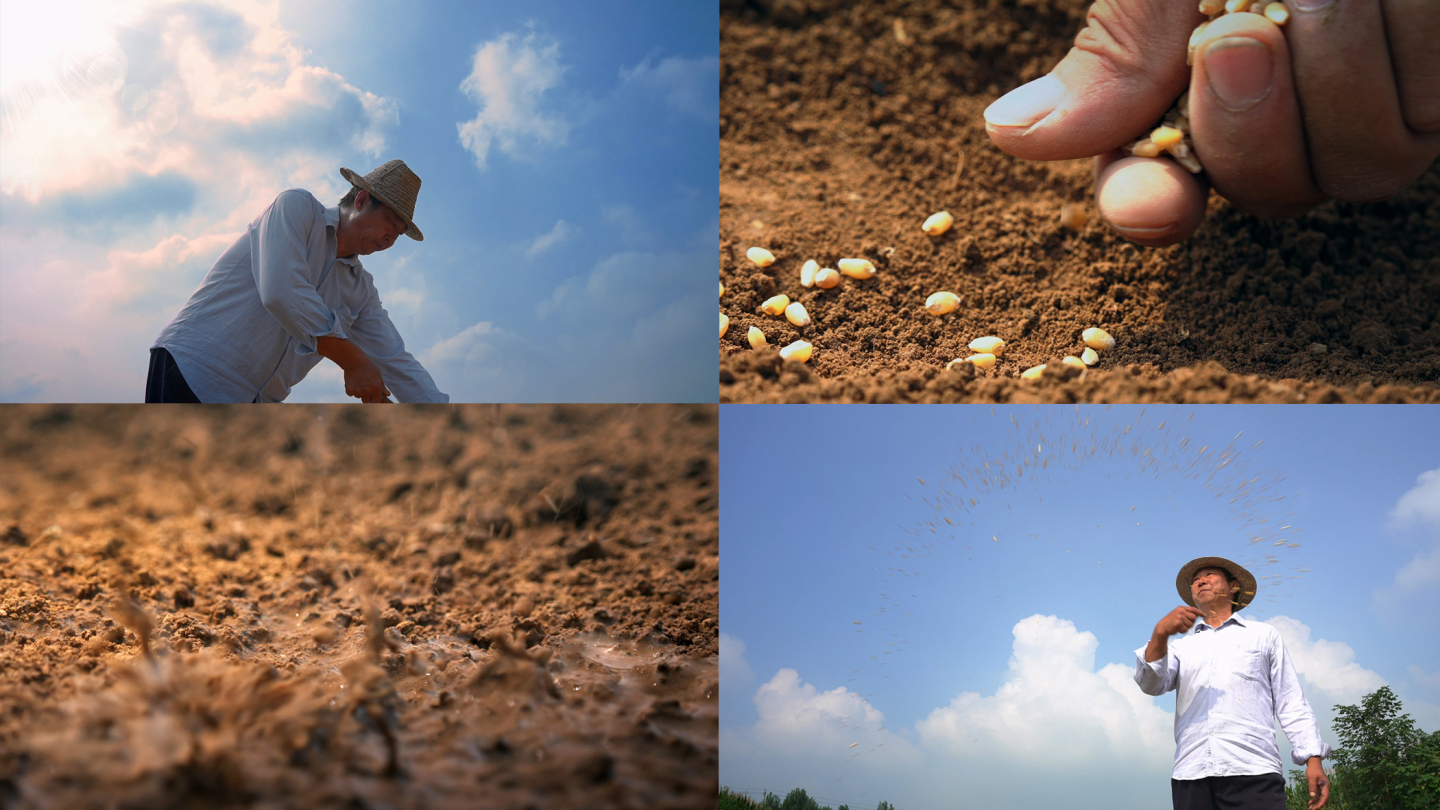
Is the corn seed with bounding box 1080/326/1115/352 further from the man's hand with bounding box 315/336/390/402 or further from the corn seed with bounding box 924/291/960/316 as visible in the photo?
the man's hand with bounding box 315/336/390/402

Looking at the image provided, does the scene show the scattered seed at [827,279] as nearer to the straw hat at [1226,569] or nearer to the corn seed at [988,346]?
the corn seed at [988,346]

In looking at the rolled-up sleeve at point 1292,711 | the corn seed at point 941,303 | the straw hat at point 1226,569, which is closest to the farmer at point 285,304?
the corn seed at point 941,303

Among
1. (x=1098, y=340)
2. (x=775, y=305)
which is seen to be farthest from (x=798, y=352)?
(x=1098, y=340)

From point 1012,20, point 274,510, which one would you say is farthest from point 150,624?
point 1012,20

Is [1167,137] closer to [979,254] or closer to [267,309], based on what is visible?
[979,254]

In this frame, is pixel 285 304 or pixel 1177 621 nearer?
pixel 1177 621
